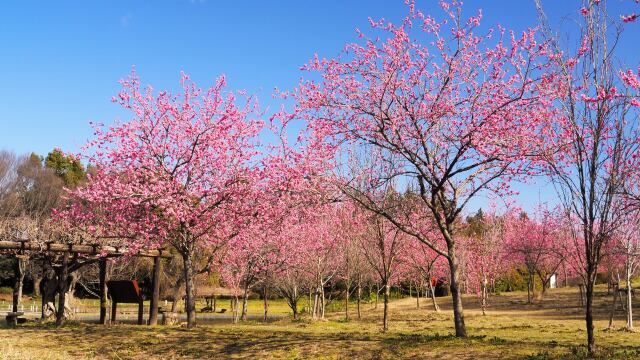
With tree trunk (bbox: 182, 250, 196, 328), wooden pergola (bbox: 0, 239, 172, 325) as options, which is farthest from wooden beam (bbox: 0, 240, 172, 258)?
tree trunk (bbox: 182, 250, 196, 328)

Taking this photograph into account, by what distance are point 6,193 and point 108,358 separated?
4621cm

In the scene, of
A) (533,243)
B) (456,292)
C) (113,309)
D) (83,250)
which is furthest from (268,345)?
(533,243)

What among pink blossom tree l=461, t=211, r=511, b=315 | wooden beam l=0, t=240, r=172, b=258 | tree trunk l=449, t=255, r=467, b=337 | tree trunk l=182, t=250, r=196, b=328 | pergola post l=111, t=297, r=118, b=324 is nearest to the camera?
tree trunk l=449, t=255, r=467, b=337

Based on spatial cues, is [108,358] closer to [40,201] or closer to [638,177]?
[638,177]

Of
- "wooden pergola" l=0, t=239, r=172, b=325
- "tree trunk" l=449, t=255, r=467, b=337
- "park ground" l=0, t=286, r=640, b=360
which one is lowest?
"park ground" l=0, t=286, r=640, b=360

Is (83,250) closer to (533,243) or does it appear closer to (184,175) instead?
(184,175)

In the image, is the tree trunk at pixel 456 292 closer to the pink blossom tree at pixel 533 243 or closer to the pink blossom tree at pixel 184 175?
the pink blossom tree at pixel 184 175

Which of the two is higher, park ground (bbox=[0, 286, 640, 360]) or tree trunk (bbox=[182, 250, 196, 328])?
tree trunk (bbox=[182, 250, 196, 328])

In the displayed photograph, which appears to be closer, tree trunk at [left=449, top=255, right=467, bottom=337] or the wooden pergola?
tree trunk at [left=449, top=255, right=467, bottom=337]

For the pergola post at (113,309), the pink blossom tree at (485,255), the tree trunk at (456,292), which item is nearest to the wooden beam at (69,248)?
the pergola post at (113,309)

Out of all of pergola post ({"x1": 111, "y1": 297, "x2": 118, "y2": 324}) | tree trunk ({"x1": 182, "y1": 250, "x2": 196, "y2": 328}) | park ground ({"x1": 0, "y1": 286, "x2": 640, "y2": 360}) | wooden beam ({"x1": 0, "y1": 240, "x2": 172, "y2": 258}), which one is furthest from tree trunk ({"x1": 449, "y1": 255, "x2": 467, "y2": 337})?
pergola post ({"x1": 111, "y1": 297, "x2": 118, "y2": 324})

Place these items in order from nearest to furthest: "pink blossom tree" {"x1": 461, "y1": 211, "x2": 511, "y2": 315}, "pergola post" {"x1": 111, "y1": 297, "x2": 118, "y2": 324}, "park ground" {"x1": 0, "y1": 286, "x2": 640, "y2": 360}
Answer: "park ground" {"x1": 0, "y1": 286, "x2": 640, "y2": 360}, "pergola post" {"x1": 111, "y1": 297, "x2": 118, "y2": 324}, "pink blossom tree" {"x1": 461, "y1": 211, "x2": 511, "y2": 315}

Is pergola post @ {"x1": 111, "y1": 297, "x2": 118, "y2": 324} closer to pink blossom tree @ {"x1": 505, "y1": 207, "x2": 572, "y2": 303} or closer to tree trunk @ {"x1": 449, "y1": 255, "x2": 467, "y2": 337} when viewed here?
tree trunk @ {"x1": 449, "y1": 255, "x2": 467, "y2": 337}

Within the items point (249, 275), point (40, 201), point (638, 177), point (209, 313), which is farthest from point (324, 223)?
point (40, 201)
